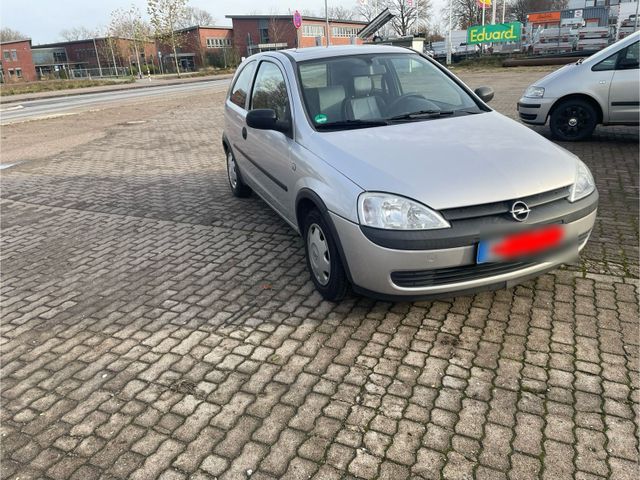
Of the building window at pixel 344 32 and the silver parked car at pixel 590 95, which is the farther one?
the building window at pixel 344 32

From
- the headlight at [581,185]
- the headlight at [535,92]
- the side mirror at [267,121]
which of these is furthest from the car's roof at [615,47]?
the side mirror at [267,121]

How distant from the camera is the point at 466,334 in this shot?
3.18 meters

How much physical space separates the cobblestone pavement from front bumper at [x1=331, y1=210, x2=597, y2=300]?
35 centimetres

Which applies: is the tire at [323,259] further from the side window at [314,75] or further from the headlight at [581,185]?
the headlight at [581,185]

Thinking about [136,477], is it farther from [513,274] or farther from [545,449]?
[513,274]

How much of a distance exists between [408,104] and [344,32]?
91.9m

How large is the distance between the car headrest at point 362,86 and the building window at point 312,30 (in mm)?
79826

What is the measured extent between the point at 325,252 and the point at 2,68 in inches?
3355

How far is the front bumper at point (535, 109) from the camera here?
8.02 meters

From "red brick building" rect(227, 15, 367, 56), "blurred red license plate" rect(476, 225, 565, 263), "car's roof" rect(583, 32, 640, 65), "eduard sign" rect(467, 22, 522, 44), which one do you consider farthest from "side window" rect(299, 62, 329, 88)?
"red brick building" rect(227, 15, 367, 56)

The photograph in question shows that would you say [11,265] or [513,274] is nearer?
[513,274]

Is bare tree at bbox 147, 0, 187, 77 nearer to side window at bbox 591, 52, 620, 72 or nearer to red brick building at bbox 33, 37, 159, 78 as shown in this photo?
red brick building at bbox 33, 37, 159, 78

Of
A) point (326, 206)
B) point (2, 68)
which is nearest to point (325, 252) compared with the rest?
point (326, 206)

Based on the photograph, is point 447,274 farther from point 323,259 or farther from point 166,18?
point 166,18
